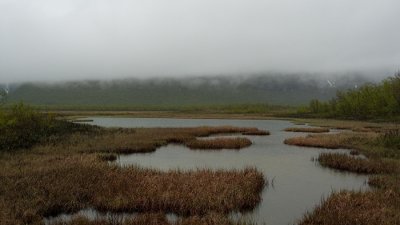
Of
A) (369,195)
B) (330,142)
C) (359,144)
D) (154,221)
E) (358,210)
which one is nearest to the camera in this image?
(154,221)

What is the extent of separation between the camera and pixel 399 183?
1020 inches

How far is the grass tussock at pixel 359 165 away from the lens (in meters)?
31.5

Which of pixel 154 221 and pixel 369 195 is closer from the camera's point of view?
pixel 154 221

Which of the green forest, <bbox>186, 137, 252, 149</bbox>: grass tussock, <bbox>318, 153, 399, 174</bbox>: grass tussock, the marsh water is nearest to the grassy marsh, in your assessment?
<bbox>318, 153, 399, 174</bbox>: grass tussock

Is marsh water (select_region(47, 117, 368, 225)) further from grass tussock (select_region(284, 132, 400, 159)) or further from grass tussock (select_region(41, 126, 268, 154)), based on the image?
grass tussock (select_region(284, 132, 400, 159))

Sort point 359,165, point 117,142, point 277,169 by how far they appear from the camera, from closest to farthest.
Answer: point 359,165
point 277,169
point 117,142

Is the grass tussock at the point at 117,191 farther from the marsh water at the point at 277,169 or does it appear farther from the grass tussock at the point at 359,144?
the grass tussock at the point at 359,144

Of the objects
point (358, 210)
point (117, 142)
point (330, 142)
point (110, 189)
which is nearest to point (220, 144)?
point (117, 142)

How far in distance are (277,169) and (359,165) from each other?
6520 millimetres

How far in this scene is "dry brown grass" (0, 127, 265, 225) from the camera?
20625mm

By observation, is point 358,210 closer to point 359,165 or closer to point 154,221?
point 154,221

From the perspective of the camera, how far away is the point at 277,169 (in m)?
33.8

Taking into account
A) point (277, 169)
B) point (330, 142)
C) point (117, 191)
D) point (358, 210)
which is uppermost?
point (117, 191)

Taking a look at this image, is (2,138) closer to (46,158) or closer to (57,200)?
(46,158)
